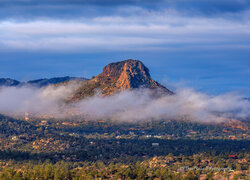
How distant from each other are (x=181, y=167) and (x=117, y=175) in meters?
37.8

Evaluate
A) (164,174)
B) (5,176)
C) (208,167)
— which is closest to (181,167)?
(208,167)

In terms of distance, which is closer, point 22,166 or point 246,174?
point 246,174

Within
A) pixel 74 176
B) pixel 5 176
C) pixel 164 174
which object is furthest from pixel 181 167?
pixel 5 176

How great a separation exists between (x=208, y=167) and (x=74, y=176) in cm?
5205

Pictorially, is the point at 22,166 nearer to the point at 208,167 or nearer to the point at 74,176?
the point at 74,176

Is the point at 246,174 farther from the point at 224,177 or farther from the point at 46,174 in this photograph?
the point at 46,174

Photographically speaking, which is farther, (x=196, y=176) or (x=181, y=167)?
(x=181, y=167)

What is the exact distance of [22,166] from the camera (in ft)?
650

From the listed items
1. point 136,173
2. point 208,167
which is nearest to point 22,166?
point 136,173

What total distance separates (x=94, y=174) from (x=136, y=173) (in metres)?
11.7

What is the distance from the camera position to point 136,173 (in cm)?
16900

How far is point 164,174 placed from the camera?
16662 cm

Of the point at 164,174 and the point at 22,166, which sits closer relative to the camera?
the point at 164,174

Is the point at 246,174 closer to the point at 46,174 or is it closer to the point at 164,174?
the point at 164,174
